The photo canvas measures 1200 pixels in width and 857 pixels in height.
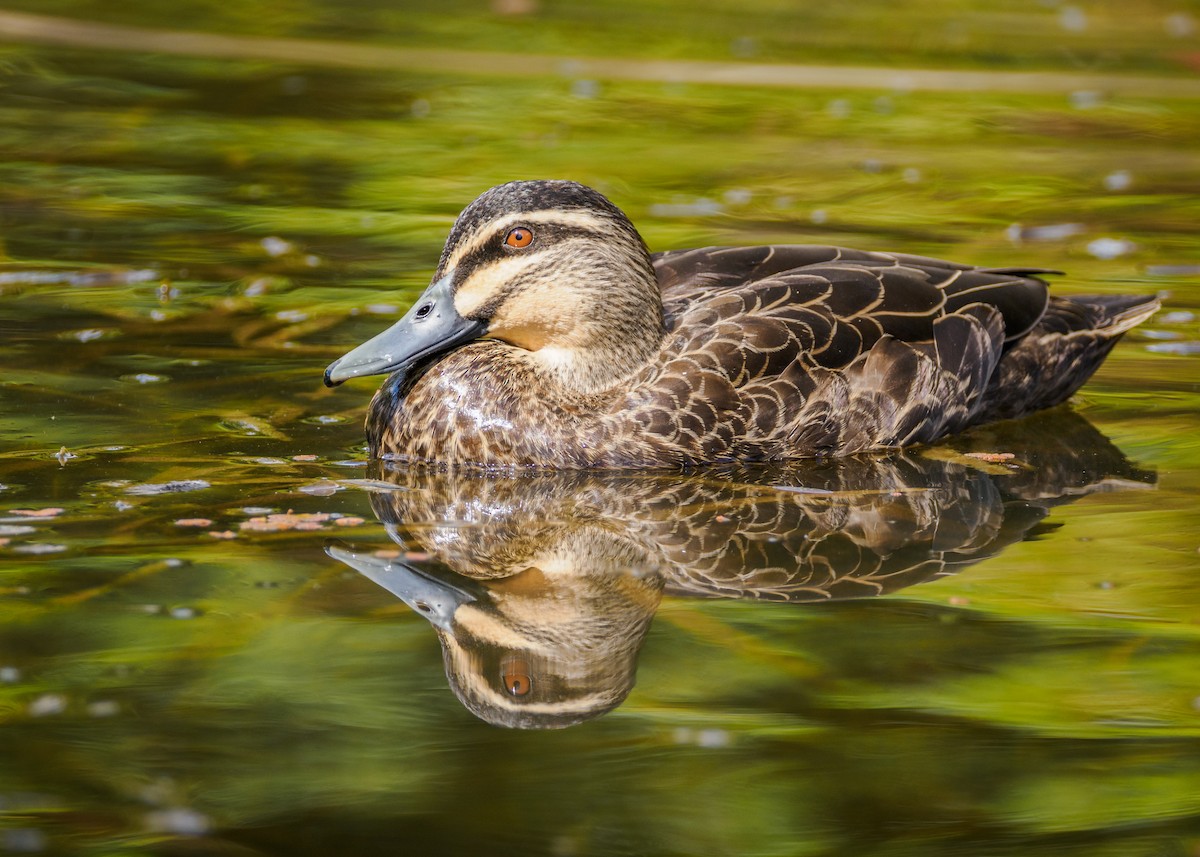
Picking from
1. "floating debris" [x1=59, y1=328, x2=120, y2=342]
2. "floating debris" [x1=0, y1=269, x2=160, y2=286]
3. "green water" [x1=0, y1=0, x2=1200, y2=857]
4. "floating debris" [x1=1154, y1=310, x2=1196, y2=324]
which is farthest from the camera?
"floating debris" [x1=0, y1=269, x2=160, y2=286]

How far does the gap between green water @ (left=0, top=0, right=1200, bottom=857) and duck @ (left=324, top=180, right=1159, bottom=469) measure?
253 mm

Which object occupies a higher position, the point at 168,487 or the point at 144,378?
the point at 144,378

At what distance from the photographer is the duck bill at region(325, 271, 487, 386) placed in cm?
849

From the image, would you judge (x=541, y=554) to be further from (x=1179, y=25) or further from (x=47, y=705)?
(x=1179, y=25)

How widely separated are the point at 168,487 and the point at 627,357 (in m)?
2.26

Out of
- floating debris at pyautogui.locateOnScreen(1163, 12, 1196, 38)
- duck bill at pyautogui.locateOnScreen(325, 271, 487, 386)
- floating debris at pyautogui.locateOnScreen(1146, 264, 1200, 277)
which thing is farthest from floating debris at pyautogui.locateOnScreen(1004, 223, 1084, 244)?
floating debris at pyautogui.locateOnScreen(1163, 12, 1196, 38)

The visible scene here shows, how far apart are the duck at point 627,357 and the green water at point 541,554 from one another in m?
0.25

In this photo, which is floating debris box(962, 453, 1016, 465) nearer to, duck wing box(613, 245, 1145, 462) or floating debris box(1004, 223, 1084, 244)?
duck wing box(613, 245, 1145, 462)

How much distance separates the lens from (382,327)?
10.8 meters

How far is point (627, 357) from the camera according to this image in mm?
8914

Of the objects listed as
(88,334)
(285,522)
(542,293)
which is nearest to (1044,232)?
(542,293)

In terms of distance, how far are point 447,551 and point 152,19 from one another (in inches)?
562

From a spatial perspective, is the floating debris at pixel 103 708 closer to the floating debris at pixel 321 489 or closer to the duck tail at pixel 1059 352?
the floating debris at pixel 321 489

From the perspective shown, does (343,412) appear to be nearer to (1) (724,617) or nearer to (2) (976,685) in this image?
(1) (724,617)
